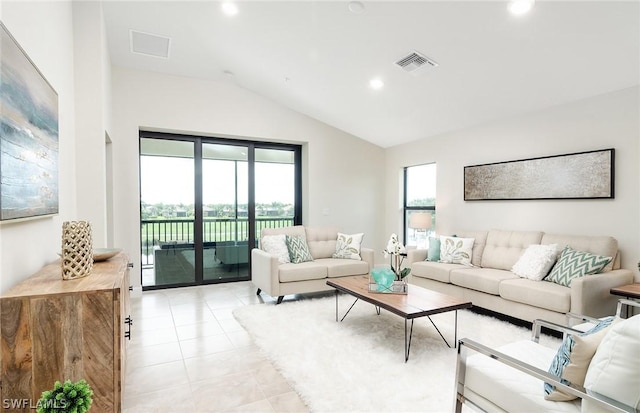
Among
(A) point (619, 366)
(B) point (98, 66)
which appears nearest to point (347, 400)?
(A) point (619, 366)

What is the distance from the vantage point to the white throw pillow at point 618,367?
3.96 ft

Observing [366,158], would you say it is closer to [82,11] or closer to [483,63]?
[483,63]

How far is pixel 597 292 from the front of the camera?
2.95 meters

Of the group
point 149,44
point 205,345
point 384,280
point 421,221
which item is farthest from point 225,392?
point 149,44

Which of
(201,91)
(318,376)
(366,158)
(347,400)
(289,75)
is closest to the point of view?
(347,400)

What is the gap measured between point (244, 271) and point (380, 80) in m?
3.70

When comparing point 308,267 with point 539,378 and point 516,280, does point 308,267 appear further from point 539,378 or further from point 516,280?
point 539,378

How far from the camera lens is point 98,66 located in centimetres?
313

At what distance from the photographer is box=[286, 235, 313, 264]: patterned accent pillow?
4582mm

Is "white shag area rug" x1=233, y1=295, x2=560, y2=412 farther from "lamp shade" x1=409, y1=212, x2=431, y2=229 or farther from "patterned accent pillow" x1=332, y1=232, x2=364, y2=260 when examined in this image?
"lamp shade" x1=409, y1=212, x2=431, y2=229

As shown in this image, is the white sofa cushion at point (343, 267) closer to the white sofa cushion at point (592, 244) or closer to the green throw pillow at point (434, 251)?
the green throw pillow at point (434, 251)

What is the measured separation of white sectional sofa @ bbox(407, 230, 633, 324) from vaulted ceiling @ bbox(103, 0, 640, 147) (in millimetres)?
1533

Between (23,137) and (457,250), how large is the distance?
14.2ft

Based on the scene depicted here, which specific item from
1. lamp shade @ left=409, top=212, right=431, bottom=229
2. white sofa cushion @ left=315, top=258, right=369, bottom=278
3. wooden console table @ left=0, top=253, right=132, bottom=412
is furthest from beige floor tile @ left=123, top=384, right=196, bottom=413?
lamp shade @ left=409, top=212, right=431, bottom=229
